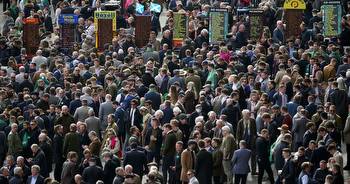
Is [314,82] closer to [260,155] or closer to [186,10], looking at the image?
[260,155]

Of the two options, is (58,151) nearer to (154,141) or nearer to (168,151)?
(154,141)

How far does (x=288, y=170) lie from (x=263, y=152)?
2.02 meters

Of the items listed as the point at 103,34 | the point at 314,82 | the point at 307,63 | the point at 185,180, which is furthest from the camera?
the point at 103,34

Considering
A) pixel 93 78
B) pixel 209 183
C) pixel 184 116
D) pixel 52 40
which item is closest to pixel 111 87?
pixel 93 78

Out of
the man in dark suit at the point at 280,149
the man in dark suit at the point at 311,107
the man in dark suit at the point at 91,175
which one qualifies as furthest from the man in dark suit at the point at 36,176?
the man in dark suit at the point at 311,107

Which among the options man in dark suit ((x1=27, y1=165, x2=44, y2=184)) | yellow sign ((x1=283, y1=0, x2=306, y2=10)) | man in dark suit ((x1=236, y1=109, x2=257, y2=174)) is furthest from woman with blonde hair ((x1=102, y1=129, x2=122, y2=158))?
yellow sign ((x1=283, y1=0, x2=306, y2=10))

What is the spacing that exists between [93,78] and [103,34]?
7669mm

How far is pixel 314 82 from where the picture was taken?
153ft

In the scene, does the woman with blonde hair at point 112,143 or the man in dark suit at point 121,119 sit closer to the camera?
the woman with blonde hair at point 112,143

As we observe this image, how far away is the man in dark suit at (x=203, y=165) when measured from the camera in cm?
4070

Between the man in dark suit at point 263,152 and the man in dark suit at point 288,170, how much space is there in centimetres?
157

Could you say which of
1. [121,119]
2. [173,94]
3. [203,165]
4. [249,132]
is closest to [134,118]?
[121,119]

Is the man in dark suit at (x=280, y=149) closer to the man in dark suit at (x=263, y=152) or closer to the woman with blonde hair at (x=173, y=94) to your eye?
the man in dark suit at (x=263, y=152)

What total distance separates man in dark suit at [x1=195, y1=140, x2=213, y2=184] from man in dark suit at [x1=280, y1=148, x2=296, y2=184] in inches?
70.5
